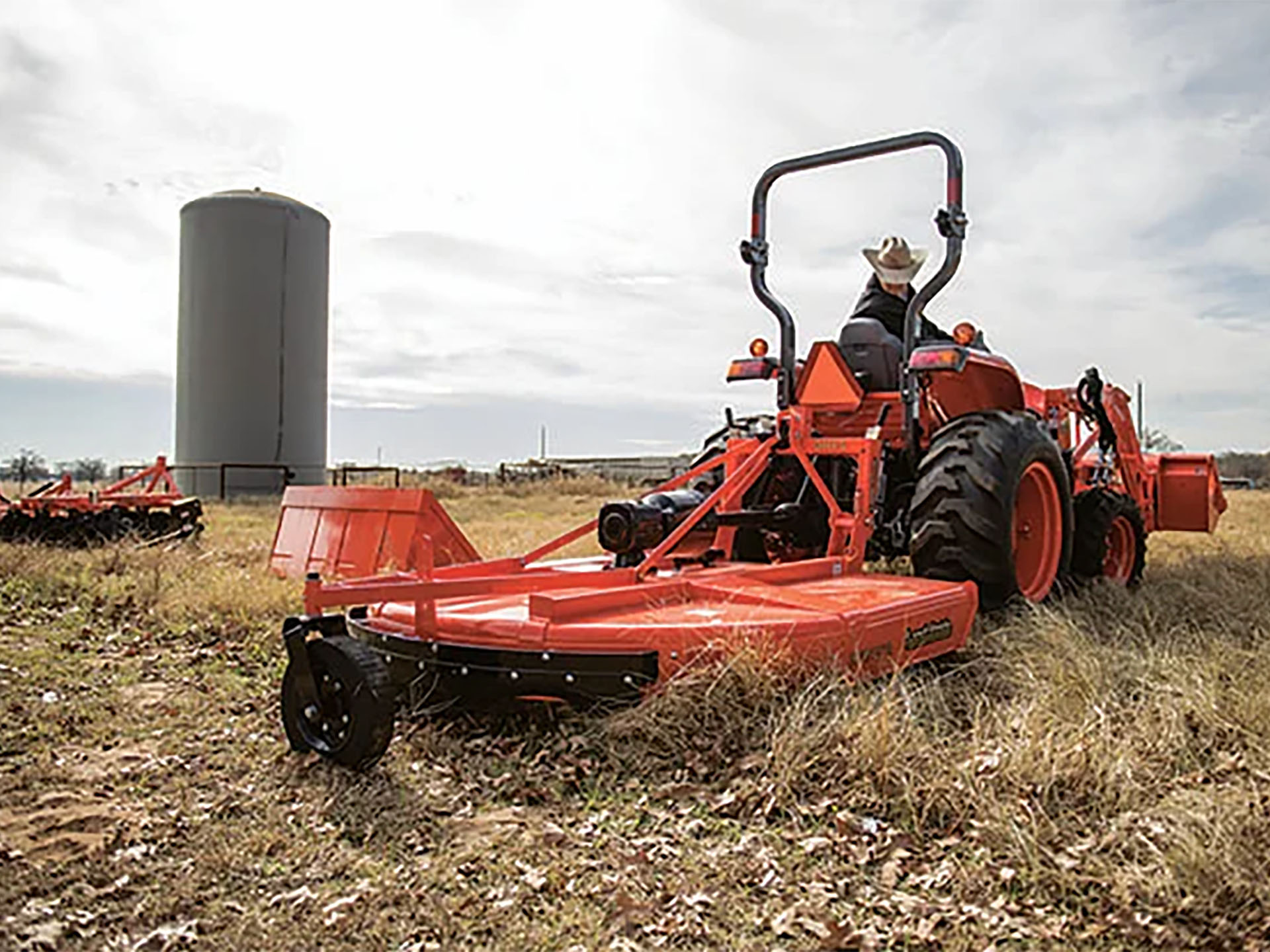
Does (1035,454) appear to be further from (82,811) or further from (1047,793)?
(82,811)

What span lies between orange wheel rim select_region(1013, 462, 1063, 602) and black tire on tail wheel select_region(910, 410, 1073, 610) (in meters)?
0.25

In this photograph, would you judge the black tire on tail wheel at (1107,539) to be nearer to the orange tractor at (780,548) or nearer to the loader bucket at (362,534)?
the orange tractor at (780,548)

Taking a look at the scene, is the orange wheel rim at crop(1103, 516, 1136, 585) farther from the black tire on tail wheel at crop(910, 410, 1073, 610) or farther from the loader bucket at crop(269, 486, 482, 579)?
the loader bucket at crop(269, 486, 482, 579)

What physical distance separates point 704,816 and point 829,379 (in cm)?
290

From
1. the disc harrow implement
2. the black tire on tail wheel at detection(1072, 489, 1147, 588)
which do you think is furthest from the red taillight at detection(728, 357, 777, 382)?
the disc harrow implement

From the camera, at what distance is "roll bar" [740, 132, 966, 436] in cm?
502

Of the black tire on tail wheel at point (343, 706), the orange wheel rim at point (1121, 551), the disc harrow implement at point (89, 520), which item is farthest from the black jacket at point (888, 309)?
the disc harrow implement at point (89, 520)

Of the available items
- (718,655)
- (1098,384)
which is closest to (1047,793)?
(718,655)

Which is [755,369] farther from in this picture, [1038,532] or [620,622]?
[620,622]

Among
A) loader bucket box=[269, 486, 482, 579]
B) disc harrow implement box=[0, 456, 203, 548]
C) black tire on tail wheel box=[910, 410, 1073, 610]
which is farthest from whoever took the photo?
disc harrow implement box=[0, 456, 203, 548]

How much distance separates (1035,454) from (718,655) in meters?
2.32

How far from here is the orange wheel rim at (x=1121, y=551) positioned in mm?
6527

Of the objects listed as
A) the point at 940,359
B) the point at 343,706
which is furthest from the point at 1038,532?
the point at 343,706

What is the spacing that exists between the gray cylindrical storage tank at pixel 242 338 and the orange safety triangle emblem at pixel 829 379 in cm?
1552
